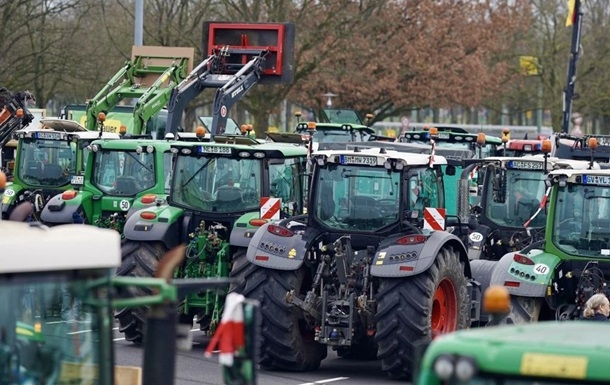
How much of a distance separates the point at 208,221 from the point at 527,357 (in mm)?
12267

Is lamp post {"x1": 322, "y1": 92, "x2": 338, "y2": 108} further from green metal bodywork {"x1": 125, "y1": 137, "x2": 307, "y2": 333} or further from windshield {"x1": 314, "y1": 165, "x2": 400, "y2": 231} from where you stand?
windshield {"x1": 314, "y1": 165, "x2": 400, "y2": 231}

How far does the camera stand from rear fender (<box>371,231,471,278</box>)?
14.2m

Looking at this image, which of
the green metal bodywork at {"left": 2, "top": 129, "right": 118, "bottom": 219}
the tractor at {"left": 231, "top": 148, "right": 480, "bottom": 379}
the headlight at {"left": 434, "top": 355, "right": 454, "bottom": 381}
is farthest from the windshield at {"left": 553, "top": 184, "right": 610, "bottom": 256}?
the green metal bodywork at {"left": 2, "top": 129, "right": 118, "bottom": 219}

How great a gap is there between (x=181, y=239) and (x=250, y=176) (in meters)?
1.08

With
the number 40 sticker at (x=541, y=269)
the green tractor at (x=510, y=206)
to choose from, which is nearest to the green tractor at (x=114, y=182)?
the green tractor at (x=510, y=206)

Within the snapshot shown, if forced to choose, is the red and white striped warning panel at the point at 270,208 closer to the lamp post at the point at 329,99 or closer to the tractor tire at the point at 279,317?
the tractor tire at the point at 279,317

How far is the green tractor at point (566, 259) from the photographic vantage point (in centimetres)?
1406

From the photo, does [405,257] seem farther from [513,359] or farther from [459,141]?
[459,141]

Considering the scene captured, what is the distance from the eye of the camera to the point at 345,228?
1510 centimetres

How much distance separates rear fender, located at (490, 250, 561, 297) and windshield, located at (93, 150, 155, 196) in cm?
735

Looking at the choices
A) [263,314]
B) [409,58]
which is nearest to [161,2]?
[409,58]

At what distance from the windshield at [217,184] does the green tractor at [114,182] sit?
8.99 feet

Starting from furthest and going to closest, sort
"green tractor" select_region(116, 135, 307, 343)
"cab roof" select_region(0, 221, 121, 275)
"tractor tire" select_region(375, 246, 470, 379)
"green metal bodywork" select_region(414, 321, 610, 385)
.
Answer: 1. "green tractor" select_region(116, 135, 307, 343)
2. "tractor tire" select_region(375, 246, 470, 379)
3. "cab roof" select_region(0, 221, 121, 275)
4. "green metal bodywork" select_region(414, 321, 610, 385)

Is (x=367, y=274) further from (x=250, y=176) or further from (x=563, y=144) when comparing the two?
(x=563, y=144)
